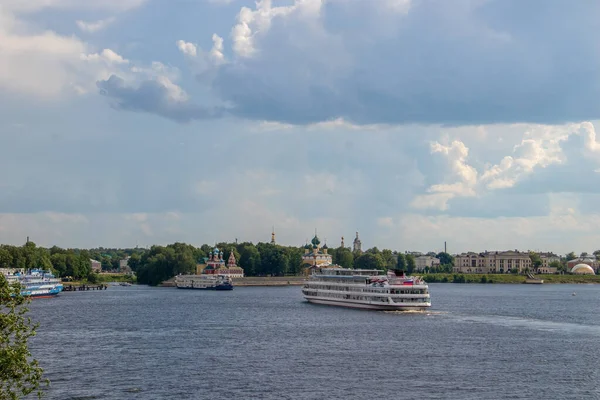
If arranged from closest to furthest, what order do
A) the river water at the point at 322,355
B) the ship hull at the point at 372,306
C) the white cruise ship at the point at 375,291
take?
the river water at the point at 322,355 < the ship hull at the point at 372,306 < the white cruise ship at the point at 375,291

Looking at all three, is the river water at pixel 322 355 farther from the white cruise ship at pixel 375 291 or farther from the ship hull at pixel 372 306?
the white cruise ship at pixel 375 291

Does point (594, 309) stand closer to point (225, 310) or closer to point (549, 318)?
point (549, 318)

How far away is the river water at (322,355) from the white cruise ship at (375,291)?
17.0ft

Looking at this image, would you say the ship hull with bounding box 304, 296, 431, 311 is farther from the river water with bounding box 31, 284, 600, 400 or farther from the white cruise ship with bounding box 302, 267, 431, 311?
the river water with bounding box 31, 284, 600, 400

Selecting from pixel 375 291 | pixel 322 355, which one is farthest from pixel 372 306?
pixel 322 355

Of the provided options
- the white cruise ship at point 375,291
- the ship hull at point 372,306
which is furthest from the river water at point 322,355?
the white cruise ship at point 375,291

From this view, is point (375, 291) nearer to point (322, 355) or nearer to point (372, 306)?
point (372, 306)

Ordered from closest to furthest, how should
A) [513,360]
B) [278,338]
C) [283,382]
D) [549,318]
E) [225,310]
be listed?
[283,382], [513,360], [278,338], [549,318], [225,310]

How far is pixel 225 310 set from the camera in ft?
518

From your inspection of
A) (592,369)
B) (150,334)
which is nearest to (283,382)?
(592,369)

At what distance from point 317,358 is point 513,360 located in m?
20.6

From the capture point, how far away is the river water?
68375mm

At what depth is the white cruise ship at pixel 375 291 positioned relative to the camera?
142625 mm

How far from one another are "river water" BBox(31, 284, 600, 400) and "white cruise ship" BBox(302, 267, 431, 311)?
519 cm
